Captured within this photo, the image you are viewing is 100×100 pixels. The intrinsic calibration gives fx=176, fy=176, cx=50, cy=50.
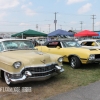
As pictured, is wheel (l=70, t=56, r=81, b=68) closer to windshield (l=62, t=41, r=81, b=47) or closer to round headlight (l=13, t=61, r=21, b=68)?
windshield (l=62, t=41, r=81, b=47)

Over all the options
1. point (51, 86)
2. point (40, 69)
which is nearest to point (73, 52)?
point (51, 86)

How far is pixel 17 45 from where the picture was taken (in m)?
6.87

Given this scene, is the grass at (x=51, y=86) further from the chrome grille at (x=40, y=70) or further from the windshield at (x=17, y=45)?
the windshield at (x=17, y=45)

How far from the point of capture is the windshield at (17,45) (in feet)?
21.9

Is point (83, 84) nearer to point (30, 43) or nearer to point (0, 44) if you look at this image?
point (30, 43)

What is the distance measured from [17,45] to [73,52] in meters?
2.92

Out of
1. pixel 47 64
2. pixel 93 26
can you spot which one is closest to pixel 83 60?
pixel 47 64

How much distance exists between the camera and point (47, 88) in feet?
17.9

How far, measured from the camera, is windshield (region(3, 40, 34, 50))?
6664 mm

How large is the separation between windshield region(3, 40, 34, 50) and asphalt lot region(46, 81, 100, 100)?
277 centimetres

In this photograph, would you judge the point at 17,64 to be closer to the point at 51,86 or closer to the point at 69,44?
the point at 51,86

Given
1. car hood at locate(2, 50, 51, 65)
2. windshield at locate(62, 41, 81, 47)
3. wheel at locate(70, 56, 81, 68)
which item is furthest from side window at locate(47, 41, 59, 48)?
car hood at locate(2, 50, 51, 65)

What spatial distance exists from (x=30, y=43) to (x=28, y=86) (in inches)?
88.5

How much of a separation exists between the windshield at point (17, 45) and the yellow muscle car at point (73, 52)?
2.30 m
